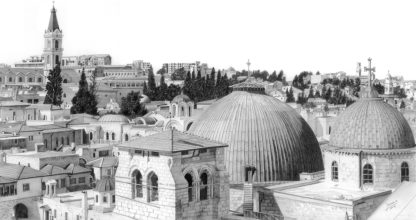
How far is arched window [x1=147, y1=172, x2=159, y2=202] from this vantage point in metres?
20.8

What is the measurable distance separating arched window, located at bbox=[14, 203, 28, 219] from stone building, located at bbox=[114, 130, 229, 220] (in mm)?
15865

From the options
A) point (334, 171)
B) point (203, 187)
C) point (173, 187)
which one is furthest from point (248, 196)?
point (173, 187)

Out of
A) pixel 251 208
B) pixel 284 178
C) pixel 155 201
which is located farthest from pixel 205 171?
pixel 284 178

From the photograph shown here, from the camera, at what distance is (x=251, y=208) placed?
2456 cm

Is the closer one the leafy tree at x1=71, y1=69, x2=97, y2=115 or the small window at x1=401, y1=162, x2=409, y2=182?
the small window at x1=401, y1=162, x2=409, y2=182

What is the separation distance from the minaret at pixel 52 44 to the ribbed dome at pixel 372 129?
83.7 metres

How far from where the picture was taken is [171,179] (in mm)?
19938

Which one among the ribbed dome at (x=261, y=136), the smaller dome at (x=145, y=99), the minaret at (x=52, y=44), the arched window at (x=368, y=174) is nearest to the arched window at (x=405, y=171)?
the arched window at (x=368, y=174)

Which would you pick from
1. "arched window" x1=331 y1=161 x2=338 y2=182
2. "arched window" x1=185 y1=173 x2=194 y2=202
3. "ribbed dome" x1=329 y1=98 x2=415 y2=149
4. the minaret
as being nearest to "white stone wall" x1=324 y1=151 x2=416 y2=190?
"arched window" x1=331 y1=161 x2=338 y2=182

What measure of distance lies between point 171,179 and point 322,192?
23.4ft

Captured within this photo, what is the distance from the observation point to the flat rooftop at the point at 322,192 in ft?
75.0

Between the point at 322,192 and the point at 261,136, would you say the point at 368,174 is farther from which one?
the point at 261,136

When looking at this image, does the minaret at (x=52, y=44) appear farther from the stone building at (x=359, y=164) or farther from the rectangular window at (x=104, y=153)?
the stone building at (x=359, y=164)

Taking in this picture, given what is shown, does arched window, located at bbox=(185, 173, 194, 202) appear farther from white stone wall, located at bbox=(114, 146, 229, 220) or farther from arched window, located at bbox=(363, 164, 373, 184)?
arched window, located at bbox=(363, 164, 373, 184)
